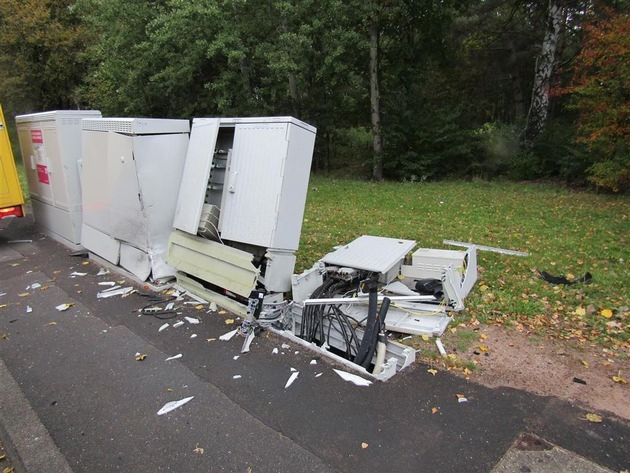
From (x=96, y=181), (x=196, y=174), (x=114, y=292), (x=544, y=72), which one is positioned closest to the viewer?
(x=196, y=174)

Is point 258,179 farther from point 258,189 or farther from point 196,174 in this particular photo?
point 196,174

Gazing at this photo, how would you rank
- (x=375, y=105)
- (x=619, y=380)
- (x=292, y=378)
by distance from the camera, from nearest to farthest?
1. (x=619, y=380)
2. (x=292, y=378)
3. (x=375, y=105)

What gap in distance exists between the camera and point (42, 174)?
7.11m

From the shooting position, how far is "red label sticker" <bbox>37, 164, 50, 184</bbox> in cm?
696

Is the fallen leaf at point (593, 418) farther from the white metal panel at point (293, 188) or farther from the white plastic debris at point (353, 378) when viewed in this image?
the white metal panel at point (293, 188)

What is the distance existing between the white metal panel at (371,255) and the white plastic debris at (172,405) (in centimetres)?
200

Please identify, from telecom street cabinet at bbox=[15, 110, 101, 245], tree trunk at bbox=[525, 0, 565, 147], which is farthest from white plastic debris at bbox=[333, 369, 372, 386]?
tree trunk at bbox=[525, 0, 565, 147]

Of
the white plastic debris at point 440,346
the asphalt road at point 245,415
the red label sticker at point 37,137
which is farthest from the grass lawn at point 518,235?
the red label sticker at point 37,137

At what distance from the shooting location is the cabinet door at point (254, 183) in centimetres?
393

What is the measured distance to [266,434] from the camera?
8.86ft

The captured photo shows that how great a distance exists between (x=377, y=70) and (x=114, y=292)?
12356 mm

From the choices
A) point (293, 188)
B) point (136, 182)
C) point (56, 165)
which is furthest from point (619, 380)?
point (56, 165)

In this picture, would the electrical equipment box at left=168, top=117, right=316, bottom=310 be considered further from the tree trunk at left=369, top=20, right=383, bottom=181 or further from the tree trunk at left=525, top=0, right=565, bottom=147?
the tree trunk at left=525, top=0, right=565, bottom=147

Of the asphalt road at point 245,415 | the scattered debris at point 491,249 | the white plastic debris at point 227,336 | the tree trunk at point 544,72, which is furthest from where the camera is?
the tree trunk at point 544,72
